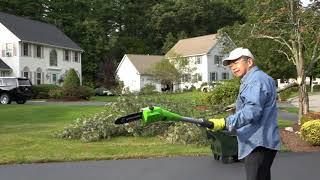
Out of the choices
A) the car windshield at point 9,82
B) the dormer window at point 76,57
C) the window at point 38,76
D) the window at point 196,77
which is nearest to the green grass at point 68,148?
the car windshield at point 9,82

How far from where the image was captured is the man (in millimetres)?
5020

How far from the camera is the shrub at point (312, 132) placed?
14.5m

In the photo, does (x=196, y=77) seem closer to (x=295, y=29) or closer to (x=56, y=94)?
(x=56, y=94)

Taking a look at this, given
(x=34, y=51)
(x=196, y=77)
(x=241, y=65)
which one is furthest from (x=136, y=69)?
(x=241, y=65)

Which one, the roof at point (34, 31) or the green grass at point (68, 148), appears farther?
the roof at point (34, 31)

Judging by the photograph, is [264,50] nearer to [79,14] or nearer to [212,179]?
[212,179]

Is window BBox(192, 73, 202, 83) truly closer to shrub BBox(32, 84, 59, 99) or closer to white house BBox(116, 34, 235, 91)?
white house BBox(116, 34, 235, 91)

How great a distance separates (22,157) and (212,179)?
4544mm

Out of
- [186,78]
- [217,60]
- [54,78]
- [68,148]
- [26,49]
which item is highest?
[26,49]

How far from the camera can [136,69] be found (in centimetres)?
7556

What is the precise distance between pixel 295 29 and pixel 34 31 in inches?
1715

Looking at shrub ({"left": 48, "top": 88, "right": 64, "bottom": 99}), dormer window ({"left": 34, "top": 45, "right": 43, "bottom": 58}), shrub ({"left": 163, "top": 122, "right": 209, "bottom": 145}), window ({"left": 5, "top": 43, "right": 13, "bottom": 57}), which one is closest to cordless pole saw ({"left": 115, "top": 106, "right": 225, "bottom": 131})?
shrub ({"left": 163, "top": 122, "right": 209, "bottom": 145})

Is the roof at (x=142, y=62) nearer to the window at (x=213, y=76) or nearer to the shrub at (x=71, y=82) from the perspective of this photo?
the window at (x=213, y=76)

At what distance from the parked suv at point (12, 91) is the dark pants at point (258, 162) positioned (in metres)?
33.4
